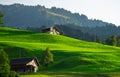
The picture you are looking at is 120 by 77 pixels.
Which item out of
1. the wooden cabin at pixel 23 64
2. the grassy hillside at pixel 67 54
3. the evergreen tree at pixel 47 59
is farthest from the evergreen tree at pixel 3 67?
the evergreen tree at pixel 47 59

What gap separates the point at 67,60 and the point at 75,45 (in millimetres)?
41734

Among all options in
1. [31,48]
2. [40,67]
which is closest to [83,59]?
[40,67]

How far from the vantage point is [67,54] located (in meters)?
124

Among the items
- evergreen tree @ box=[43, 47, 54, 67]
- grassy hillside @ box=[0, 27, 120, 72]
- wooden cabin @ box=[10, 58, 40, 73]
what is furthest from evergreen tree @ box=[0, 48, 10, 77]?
evergreen tree @ box=[43, 47, 54, 67]

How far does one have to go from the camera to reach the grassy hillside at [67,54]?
10319 cm

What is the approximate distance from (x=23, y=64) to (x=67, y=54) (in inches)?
951

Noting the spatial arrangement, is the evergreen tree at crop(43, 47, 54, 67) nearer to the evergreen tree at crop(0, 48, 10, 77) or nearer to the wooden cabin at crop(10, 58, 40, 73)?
the wooden cabin at crop(10, 58, 40, 73)

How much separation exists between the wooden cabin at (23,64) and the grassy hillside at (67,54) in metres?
2.99

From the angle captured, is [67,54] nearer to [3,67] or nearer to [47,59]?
[47,59]

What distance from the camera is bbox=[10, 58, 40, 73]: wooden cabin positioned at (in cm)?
10276

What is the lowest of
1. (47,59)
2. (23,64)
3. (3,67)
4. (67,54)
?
(23,64)

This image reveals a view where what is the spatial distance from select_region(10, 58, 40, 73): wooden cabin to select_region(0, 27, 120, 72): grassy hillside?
299 cm

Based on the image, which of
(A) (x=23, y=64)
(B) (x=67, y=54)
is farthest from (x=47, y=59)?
(B) (x=67, y=54)

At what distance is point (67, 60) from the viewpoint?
364 feet
